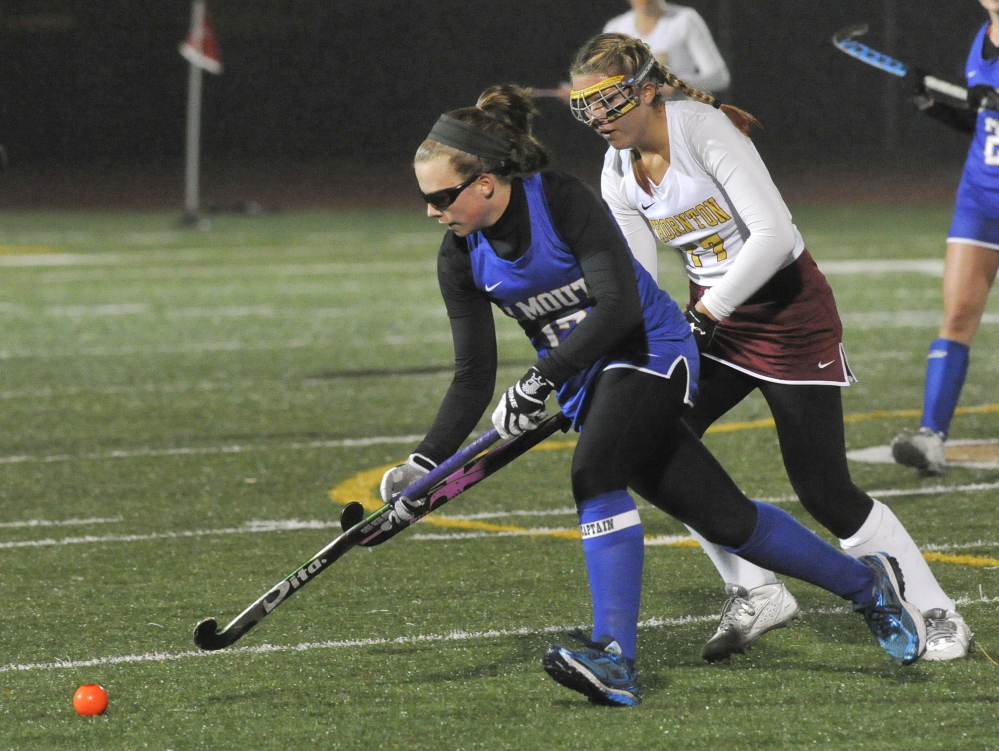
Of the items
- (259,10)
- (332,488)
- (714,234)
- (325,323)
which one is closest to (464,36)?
(259,10)

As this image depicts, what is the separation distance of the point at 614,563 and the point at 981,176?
328cm

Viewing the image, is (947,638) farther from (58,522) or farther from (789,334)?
(58,522)

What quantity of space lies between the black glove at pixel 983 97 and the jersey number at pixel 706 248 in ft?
7.46

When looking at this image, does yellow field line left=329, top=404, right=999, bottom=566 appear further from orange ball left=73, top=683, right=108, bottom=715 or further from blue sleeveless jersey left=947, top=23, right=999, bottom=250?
orange ball left=73, top=683, right=108, bottom=715

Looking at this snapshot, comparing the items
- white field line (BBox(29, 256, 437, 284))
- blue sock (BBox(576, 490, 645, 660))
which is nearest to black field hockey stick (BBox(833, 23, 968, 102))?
blue sock (BBox(576, 490, 645, 660))

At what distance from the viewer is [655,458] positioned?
12.5ft

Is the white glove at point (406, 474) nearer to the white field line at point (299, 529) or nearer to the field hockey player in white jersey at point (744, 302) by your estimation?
the field hockey player in white jersey at point (744, 302)

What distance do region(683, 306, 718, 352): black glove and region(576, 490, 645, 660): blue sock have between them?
1.79 feet

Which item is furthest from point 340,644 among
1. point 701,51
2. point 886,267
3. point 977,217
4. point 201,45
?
point 201,45

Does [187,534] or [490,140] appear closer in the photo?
[490,140]

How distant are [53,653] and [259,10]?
82.4 feet

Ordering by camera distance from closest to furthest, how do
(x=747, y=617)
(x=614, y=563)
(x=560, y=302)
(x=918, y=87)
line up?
(x=614, y=563) → (x=560, y=302) → (x=747, y=617) → (x=918, y=87)

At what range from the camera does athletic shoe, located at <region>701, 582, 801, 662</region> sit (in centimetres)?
404

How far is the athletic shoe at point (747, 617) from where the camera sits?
404 centimetres
